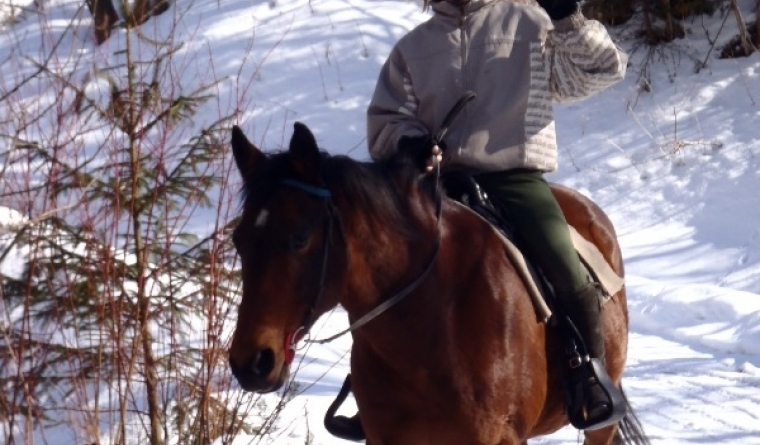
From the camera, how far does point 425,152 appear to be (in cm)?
366

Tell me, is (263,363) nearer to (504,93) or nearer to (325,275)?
(325,275)

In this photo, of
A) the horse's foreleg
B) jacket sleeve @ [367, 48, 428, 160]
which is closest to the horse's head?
jacket sleeve @ [367, 48, 428, 160]

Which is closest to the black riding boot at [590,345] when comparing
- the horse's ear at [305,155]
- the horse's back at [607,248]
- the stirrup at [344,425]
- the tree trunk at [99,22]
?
the horse's back at [607,248]

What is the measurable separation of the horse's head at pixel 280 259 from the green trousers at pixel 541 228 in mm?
1029

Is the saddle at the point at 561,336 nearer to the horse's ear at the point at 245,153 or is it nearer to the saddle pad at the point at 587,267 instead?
the saddle pad at the point at 587,267

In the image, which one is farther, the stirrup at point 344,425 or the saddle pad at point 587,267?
the stirrup at point 344,425

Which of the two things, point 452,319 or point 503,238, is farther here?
point 503,238

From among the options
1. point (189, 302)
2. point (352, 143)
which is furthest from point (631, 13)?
point (189, 302)

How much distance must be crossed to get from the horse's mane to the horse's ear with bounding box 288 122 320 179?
0.04 m

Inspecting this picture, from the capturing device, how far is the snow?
7168mm

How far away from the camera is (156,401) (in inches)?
204

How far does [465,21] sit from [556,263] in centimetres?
100

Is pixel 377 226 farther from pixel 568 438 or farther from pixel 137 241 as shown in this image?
pixel 568 438

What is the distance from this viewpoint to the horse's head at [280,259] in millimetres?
2840
